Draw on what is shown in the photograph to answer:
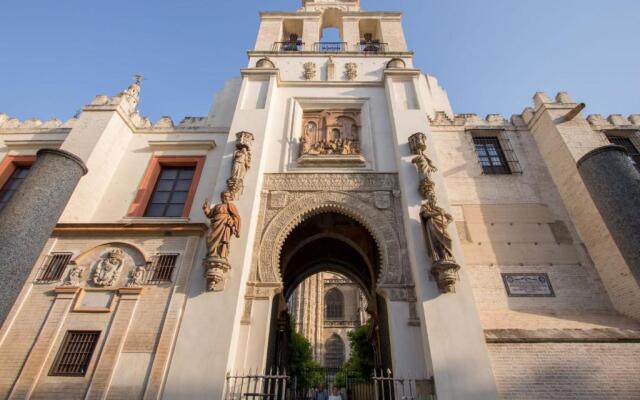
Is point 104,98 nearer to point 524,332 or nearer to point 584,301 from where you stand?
point 524,332

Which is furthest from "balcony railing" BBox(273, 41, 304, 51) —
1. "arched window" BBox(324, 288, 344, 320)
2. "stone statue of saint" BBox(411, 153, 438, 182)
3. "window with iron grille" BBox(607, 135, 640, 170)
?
"arched window" BBox(324, 288, 344, 320)

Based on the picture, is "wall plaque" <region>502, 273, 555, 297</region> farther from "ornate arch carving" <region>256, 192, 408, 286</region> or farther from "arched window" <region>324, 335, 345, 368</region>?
"arched window" <region>324, 335, 345, 368</region>

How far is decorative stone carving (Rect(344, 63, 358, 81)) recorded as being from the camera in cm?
1193

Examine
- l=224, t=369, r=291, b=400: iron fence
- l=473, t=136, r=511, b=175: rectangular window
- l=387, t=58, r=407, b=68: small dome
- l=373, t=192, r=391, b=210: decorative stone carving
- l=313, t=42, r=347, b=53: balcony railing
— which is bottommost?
l=224, t=369, r=291, b=400: iron fence

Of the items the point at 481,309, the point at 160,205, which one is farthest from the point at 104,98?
the point at 481,309

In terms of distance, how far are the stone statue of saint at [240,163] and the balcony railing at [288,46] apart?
694 cm

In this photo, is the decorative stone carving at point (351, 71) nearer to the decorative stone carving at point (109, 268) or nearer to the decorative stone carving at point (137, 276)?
the decorative stone carving at point (137, 276)

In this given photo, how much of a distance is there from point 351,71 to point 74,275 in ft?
34.1

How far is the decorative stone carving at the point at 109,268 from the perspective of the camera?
23.6 ft

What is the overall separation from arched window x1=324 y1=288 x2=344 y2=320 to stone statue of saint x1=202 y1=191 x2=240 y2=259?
1200 inches

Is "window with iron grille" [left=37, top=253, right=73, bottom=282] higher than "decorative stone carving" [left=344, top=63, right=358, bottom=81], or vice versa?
"decorative stone carving" [left=344, top=63, right=358, bottom=81]

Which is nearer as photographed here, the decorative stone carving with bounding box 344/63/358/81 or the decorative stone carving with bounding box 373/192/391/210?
the decorative stone carving with bounding box 373/192/391/210

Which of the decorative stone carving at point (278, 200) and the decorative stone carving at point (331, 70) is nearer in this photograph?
the decorative stone carving at point (278, 200)

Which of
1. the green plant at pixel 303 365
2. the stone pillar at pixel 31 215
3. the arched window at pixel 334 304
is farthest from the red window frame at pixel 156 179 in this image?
the arched window at pixel 334 304
